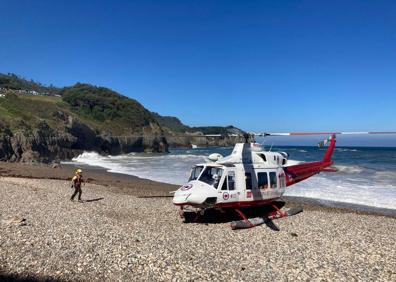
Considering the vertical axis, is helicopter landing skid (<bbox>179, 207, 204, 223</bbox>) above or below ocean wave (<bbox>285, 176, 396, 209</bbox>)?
above

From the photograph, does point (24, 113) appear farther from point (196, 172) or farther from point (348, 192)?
point (196, 172)

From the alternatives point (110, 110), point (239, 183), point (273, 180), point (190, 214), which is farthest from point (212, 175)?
point (110, 110)

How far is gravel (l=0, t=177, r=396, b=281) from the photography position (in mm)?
8047

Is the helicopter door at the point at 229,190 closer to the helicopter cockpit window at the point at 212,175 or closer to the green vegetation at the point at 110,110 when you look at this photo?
the helicopter cockpit window at the point at 212,175

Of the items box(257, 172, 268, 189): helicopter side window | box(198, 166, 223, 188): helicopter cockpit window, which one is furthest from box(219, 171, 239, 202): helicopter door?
box(257, 172, 268, 189): helicopter side window

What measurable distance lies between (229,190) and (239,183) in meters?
0.60

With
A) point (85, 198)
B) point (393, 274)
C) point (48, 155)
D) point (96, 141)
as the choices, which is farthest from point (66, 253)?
point (96, 141)

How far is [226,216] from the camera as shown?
14273 millimetres

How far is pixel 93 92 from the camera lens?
123250 millimetres

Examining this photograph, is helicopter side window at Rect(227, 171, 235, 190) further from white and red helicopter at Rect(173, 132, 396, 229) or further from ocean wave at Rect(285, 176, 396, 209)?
ocean wave at Rect(285, 176, 396, 209)

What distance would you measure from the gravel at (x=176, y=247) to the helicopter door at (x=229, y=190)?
3.07ft

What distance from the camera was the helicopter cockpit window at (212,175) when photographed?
12.9m

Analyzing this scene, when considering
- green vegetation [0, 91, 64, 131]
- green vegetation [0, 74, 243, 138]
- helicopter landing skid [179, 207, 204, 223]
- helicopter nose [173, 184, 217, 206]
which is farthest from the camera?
green vegetation [0, 74, 243, 138]

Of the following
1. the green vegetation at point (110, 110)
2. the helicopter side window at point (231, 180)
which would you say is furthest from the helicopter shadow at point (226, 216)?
the green vegetation at point (110, 110)
